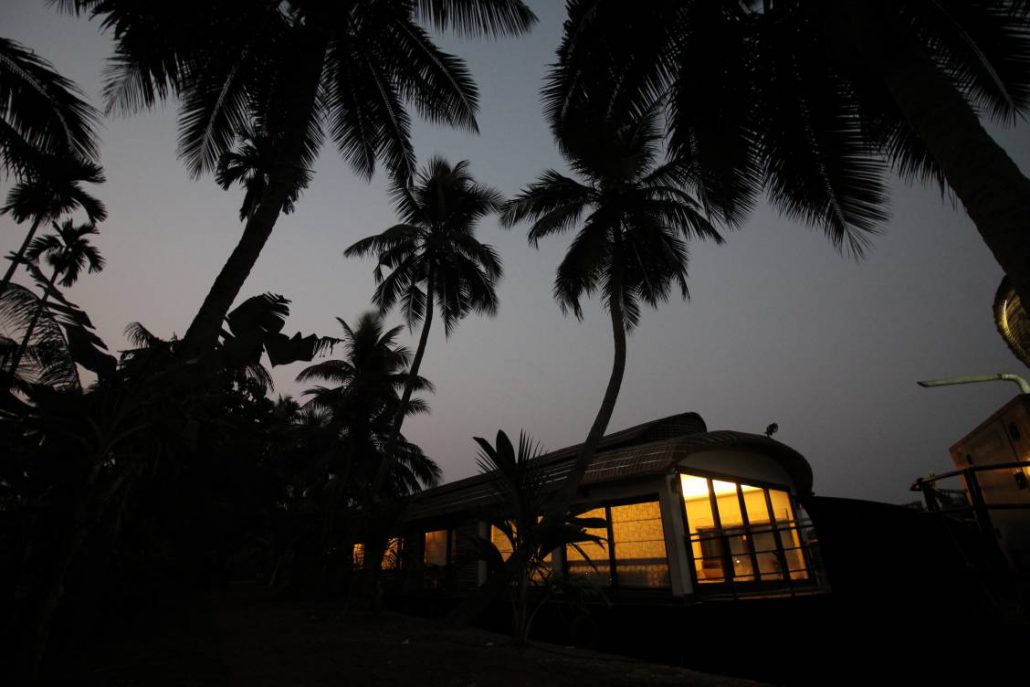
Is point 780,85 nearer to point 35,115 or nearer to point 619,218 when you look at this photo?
point 619,218

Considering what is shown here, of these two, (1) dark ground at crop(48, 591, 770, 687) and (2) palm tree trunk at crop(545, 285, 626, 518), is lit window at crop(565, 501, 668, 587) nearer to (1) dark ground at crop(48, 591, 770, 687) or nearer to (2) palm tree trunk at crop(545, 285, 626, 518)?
(2) palm tree trunk at crop(545, 285, 626, 518)

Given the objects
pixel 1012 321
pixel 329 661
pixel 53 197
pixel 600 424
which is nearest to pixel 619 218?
pixel 600 424

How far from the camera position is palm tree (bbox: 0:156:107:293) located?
10297 mm

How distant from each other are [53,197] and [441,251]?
1186 cm

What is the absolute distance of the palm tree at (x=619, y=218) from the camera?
1158cm

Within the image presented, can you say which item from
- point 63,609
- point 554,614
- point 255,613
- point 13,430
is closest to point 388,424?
point 255,613

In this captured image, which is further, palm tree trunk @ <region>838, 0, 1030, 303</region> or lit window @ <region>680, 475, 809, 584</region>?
lit window @ <region>680, 475, 809, 584</region>

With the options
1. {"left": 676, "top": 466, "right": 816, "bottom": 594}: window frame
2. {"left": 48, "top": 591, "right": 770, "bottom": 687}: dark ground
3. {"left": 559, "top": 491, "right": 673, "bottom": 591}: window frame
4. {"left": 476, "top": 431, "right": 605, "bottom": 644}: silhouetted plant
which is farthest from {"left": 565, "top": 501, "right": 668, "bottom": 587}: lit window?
{"left": 48, "top": 591, "right": 770, "bottom": 687}: dark ground

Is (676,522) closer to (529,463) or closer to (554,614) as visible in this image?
(554,614)

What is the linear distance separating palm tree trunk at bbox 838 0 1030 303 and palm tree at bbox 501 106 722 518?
302 inches

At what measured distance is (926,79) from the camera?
3.33m

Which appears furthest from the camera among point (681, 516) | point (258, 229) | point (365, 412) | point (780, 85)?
point (365, 412)

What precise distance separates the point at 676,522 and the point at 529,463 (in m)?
4.77

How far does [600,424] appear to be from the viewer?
1020 centimetres
